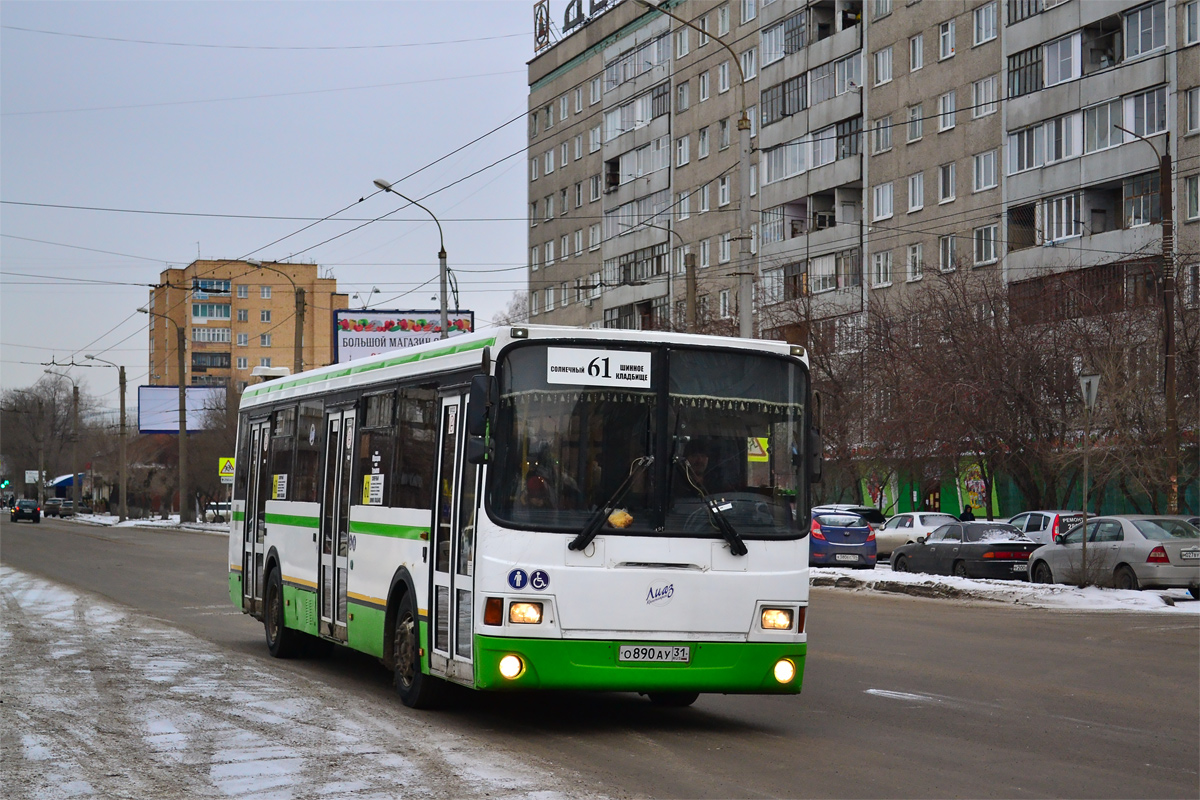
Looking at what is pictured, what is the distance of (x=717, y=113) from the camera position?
237 feet

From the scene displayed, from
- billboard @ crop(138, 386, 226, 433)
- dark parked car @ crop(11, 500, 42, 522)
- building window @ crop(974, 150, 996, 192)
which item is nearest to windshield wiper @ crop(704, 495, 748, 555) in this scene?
building window @ crop(974, 150, 996, 192)

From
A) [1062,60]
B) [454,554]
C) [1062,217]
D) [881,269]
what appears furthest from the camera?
[881,269]

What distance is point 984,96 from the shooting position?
5475 centimetres

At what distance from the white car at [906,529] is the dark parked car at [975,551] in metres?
7.29

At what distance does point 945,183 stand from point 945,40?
Result: 5432 millimetres

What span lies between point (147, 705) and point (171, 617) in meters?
8.82

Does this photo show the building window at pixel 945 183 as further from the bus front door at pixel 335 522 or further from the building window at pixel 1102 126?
the bus front door at pixel 335 522

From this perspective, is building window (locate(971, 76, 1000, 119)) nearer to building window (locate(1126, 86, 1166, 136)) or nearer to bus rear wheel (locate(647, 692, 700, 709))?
building window (locate(1126, 86, 1166, 136))

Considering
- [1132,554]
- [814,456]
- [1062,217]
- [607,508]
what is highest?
[1062,217]

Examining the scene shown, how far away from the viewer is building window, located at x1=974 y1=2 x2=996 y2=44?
2138 inches

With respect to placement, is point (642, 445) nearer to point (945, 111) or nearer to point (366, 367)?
point (366, 367)

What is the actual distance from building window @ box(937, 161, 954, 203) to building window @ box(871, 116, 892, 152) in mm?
3312

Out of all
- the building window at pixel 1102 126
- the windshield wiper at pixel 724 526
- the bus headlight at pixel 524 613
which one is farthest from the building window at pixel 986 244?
the bus headlight at pixel 524 613

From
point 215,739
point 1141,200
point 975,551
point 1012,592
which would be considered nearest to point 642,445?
point 215,739
